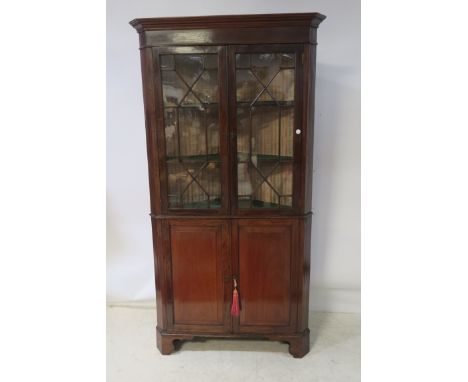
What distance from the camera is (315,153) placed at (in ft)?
7.70

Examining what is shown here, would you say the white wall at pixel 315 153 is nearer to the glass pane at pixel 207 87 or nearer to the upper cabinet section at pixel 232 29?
the upper cabinet section at pixel 232 29

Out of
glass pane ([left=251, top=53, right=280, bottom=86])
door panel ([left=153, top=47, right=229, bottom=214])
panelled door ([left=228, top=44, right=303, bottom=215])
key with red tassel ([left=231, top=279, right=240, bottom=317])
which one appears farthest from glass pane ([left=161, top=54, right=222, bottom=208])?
key with red tassel ([left=231, top=279, right=240, bottom=317])

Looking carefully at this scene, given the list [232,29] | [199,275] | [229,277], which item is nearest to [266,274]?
[229,277]

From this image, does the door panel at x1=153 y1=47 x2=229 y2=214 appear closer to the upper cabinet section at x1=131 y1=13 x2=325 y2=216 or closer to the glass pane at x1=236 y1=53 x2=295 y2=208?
the upper cabinet section at x1=131 y1=13 x2=325 y2=216

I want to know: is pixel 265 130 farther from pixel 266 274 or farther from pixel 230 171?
pixel 266 274

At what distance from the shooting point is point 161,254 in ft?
6.50

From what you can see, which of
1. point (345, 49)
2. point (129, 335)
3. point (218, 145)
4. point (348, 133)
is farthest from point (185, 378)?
point (345, 49)

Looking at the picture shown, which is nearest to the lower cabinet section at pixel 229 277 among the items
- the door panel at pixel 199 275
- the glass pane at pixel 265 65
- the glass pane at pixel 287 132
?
the door panel at pixel 199 275

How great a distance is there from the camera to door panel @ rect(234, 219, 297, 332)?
1.93m

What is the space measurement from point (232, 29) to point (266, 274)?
4.41 ft

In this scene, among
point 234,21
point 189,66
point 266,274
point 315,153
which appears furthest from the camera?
point 315,153

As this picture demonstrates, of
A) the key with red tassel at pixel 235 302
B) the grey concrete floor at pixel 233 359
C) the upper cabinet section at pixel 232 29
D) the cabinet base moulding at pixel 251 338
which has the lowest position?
Result: the grey concrete floor at pixel 233 359

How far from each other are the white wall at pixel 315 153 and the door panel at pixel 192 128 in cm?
54

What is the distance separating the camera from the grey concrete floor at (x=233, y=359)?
1.88m
